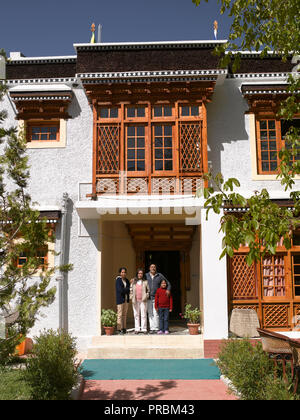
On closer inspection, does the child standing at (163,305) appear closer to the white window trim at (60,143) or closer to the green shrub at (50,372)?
the green shrub at (50,372)

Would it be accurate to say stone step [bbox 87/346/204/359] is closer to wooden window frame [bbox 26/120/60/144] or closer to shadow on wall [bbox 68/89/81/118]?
wooden window frame [bbox 26/120/60/144]

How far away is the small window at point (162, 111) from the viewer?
12.2 meters

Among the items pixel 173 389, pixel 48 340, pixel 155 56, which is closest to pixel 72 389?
pixel 48 340

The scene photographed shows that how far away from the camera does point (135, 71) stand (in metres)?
11.9

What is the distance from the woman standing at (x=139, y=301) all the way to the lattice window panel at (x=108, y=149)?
3.08m

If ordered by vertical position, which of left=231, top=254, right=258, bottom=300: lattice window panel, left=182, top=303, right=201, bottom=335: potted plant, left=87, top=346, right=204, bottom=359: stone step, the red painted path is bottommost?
the red painted path

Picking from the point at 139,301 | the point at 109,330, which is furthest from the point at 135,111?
the point at 109,330

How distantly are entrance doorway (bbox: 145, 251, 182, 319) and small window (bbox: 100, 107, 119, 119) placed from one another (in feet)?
19.6

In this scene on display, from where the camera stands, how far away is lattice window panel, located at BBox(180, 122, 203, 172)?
11.9m

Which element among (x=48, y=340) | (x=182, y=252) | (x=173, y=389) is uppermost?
(x=182, y=252)

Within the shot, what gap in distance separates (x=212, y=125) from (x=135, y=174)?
9.00 feet

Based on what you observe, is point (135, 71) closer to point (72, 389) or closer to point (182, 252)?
point (182, 252)

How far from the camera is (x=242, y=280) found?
11609 mm

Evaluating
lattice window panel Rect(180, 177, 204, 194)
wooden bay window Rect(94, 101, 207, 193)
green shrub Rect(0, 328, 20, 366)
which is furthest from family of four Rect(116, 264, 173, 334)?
green shrub Rect(0, 328, 20, 366)
